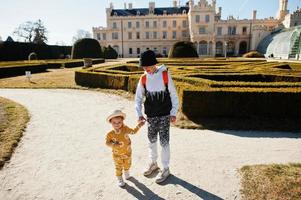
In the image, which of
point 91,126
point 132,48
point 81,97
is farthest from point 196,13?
point 91,126

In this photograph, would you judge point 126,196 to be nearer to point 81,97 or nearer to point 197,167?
point 197,167

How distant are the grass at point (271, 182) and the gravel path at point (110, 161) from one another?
0.18m

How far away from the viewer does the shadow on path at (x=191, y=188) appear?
362 cm

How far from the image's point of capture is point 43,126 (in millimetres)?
7047

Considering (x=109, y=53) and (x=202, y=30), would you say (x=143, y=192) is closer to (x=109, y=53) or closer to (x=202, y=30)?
(x=109, y=53)

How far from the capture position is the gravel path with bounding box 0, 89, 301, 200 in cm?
379

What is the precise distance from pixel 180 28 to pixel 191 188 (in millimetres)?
63071

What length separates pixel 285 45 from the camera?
3788 cm

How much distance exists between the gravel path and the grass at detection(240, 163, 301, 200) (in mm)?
178

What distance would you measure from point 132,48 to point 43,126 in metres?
60.4

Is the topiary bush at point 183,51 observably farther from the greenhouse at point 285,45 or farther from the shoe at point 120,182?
the shoe at point 120,182

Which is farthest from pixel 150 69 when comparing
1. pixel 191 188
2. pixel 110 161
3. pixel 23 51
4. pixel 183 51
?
pixel 23 51

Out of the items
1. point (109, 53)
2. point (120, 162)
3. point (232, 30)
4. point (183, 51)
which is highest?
point (232, 30)

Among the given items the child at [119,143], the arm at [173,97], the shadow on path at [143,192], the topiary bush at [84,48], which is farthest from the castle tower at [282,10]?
the shadow on path at [143,192]
